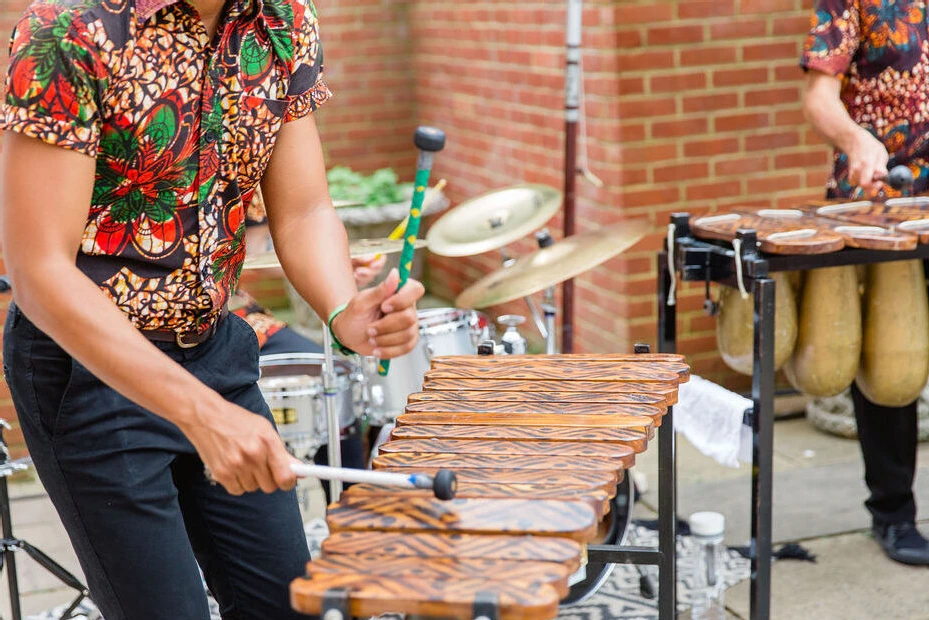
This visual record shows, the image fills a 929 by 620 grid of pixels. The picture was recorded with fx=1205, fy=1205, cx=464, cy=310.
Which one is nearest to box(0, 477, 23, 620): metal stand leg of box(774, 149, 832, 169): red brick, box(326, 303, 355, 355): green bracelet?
box(326, 303, 355, 355): green bracelet

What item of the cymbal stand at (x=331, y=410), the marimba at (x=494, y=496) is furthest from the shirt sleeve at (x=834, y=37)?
the cymbal stand at (x=331, y=410)

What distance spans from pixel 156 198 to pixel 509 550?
738 mm

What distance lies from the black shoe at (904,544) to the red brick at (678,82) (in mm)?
1989

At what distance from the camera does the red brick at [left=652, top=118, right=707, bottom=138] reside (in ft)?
16.0

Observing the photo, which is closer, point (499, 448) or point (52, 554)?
point (499, 448)

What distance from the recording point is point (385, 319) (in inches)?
70.1

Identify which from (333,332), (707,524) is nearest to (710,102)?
(707,524)

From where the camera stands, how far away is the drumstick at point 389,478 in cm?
158

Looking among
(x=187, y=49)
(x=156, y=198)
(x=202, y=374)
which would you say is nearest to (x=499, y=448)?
(x=202, y=374)

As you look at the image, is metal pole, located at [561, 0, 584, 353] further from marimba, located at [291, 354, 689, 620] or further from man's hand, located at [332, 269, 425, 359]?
man's hand, located at [332, 269, 425, 359]

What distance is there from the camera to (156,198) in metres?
1.78

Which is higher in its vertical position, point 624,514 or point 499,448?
point 499,448

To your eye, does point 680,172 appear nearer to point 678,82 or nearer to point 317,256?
point 678,82

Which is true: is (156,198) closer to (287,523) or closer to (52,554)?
(287,523)
